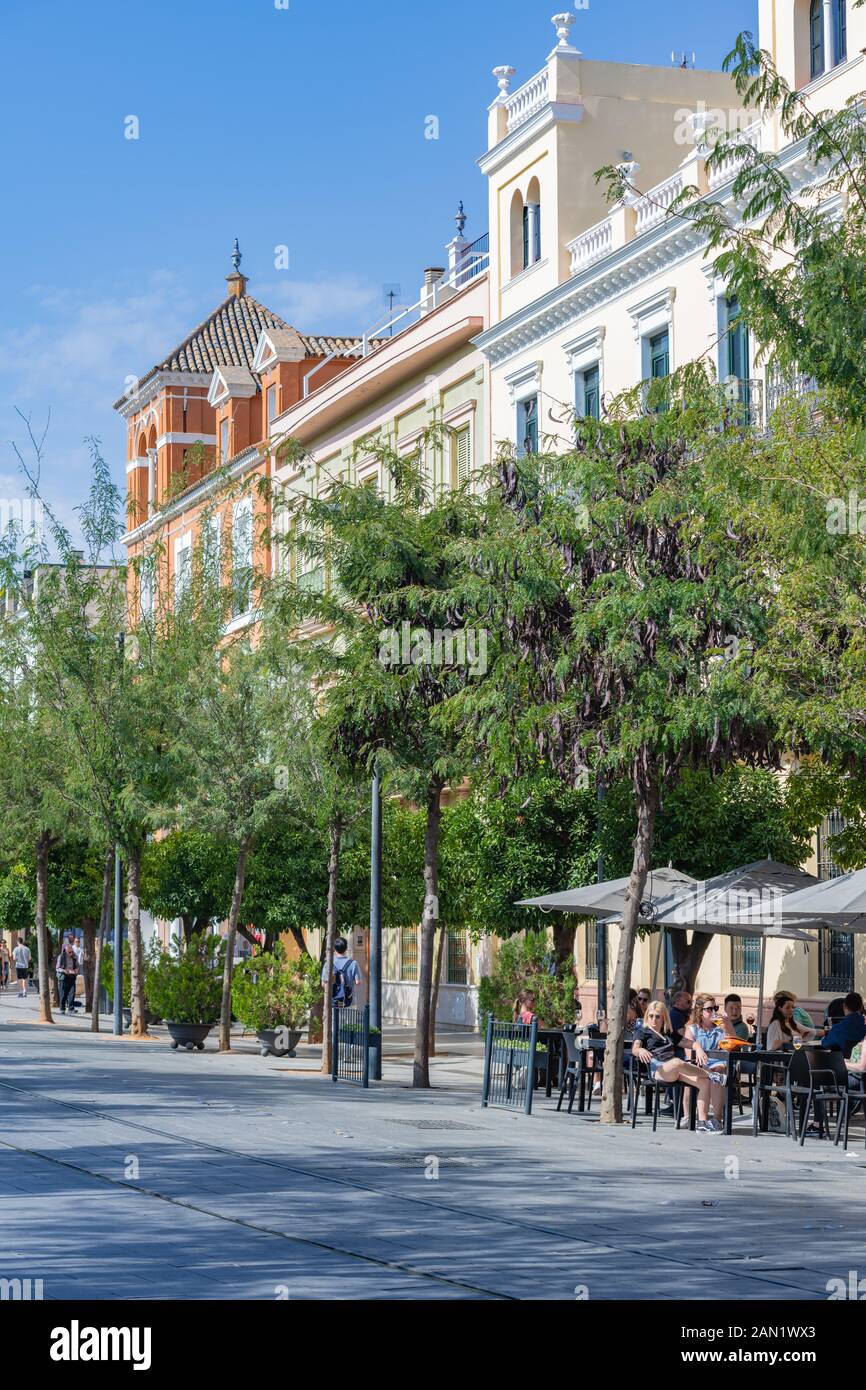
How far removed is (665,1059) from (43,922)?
2122 cm

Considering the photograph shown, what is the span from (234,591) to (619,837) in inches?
376

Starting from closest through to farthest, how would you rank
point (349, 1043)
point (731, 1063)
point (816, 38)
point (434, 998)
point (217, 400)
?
point (731, 1063), point (349, 1043), point (434, 998), point (816, 38), point (217, 400)

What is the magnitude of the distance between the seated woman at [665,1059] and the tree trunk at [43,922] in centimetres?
2051

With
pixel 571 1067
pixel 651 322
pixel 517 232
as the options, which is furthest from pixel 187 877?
pixel 571 1067

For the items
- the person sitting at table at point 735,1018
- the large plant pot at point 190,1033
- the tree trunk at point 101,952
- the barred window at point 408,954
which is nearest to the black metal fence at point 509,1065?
the person sitting at table at point 735,1018

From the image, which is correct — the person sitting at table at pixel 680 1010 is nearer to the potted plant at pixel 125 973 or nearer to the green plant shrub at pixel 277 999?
the green plant shrub at pixel 277 999

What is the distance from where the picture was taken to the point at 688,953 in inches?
1009

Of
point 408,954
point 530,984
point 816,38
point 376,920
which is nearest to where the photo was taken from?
point 376,920

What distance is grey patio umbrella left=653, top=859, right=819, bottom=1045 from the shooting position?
796 inches

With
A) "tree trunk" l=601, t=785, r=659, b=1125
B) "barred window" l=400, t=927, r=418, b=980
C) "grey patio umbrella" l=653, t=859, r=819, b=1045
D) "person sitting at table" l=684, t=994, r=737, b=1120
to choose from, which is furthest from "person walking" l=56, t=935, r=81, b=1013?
"tree trunk" l=601, t=785, r=659, b=1125

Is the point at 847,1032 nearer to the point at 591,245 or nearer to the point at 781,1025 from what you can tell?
the point at 781,1025

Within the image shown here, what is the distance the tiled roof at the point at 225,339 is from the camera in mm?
59156
